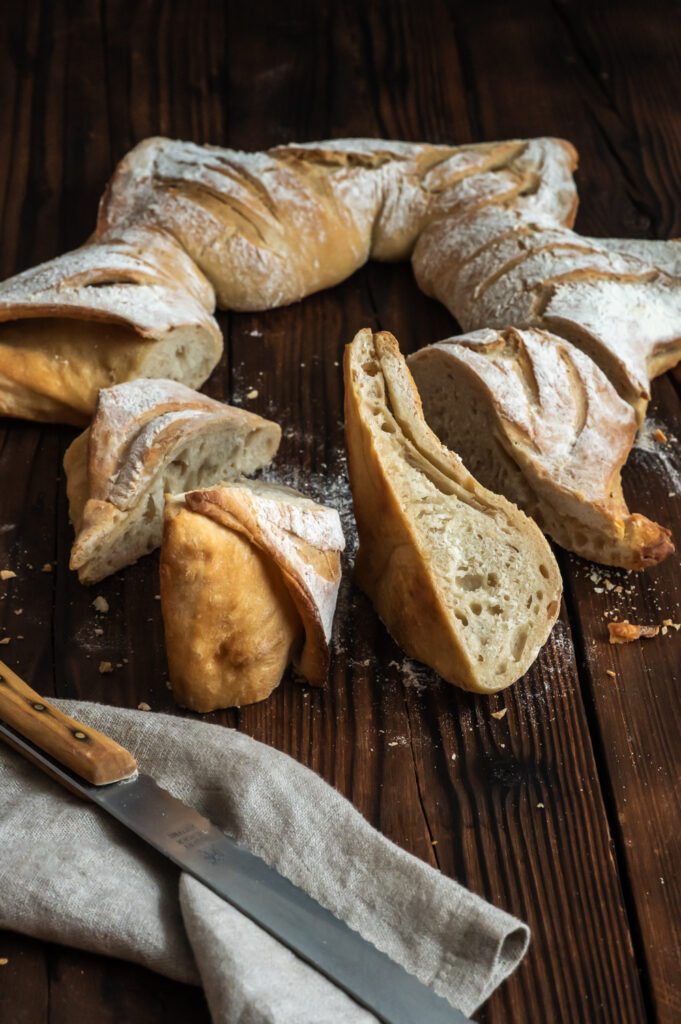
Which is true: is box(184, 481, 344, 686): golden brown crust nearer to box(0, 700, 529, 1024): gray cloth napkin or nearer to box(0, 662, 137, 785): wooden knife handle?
box(0, 700, 529, 1024): gray cloth napkin

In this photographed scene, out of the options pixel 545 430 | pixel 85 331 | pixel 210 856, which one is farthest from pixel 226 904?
pixel 85 331

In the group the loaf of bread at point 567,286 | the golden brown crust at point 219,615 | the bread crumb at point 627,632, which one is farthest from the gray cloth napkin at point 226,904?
the loaf of bread at point 567,286

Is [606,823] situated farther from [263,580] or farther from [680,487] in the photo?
[680,487]

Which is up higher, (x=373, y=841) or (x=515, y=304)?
(x=515, y=304)

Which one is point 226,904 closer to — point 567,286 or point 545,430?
point 545,430

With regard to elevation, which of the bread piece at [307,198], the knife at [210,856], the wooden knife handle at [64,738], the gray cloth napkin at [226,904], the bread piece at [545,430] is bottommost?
the gray cloth napkin at [226,904]

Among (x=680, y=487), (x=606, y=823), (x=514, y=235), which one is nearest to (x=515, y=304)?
(x=514, y=235)

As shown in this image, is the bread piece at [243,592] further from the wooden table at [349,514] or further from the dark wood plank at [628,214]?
the dark wood plank at [628,214]
